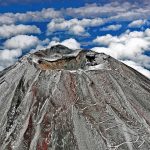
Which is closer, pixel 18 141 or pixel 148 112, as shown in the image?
pixel 18 141

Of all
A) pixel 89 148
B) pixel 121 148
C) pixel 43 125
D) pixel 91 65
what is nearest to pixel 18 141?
pixel 43 125

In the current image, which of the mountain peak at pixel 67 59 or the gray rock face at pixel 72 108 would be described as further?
the mountain peak at pixel 67 59

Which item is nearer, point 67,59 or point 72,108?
point 72,108

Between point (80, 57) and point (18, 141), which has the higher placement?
point (80, 57)

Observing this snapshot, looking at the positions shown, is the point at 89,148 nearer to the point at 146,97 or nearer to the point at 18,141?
the point at 18,141

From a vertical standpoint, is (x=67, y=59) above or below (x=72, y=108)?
above

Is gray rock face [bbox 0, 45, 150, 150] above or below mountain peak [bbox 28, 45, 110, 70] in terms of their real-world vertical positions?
below

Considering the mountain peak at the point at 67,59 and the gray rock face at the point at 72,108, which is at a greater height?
the mountain peak at the point at 67,59

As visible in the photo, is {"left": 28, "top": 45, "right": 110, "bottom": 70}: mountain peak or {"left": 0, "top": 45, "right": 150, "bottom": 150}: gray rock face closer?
{"left": 0, "top": 45, "right": 150, "bottom": 150}: gray rock face
